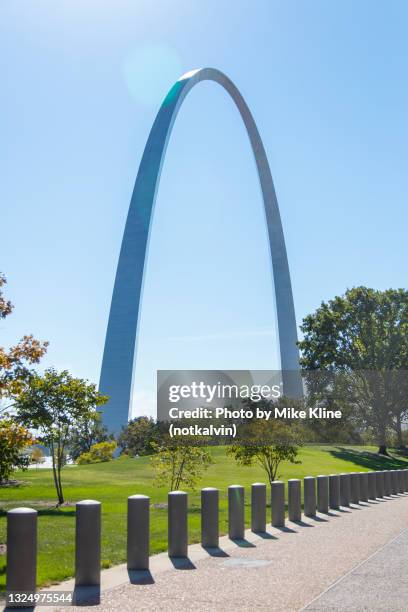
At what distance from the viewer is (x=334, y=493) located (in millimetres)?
22156

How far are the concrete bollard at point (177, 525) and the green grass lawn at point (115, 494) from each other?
2.30ft

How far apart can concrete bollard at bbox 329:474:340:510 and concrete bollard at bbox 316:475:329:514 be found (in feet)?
2.26

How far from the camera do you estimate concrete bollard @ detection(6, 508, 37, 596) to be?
8188mm

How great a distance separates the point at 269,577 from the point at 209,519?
2.98 m

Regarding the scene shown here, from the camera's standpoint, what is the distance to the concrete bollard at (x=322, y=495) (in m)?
20.8

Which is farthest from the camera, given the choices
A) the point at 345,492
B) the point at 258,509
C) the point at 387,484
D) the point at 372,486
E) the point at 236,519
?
the point at 387,484

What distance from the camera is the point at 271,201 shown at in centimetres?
6319

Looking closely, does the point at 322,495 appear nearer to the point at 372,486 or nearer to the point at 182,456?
the point at 182,456

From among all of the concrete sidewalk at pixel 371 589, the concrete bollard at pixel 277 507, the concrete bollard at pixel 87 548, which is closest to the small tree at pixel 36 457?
the concrete bollard at pixel 277 507

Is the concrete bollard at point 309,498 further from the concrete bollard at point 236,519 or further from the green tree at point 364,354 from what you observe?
the green tree at point 364,354

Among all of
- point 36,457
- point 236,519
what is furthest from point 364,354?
point 236,519

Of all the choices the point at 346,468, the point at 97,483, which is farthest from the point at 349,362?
the point at 97,483

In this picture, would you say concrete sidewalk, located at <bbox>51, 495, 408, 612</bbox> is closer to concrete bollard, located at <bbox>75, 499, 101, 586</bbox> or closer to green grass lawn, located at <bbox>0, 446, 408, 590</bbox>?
concrete bollard, located at <bbox>75, 499, 101, 586</bbox>

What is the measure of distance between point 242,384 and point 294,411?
13501 mm
